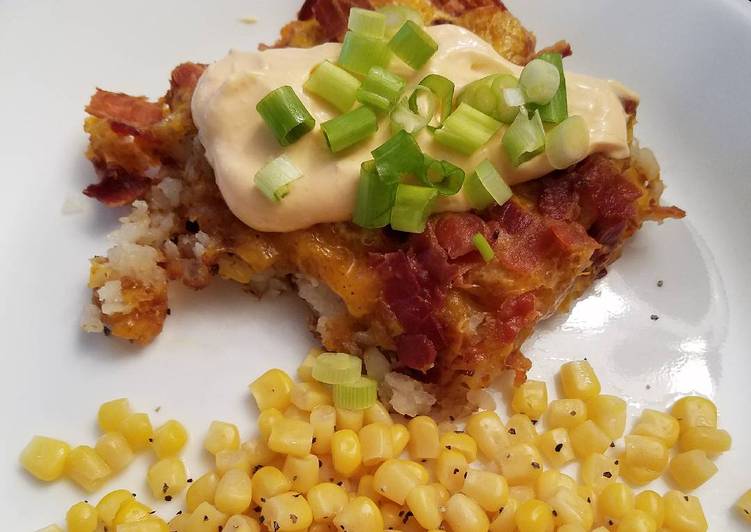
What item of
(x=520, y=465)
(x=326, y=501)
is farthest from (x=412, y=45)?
(x=326, y=501)

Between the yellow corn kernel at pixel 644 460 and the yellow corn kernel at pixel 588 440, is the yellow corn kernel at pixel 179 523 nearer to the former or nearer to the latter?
the yellow corn kernel at pixel 588 440

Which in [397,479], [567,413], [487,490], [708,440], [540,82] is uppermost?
[540,82]

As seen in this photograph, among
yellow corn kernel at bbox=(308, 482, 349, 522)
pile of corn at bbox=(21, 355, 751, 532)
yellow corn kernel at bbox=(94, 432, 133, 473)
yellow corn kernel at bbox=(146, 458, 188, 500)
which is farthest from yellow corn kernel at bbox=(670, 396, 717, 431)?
yellow corn kernel at bbox=(94, 432, 133, 473)

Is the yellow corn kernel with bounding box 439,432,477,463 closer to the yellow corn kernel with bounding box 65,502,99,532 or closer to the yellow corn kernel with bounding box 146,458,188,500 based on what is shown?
the yellow corn kernel with bounding box 146,458,188,500

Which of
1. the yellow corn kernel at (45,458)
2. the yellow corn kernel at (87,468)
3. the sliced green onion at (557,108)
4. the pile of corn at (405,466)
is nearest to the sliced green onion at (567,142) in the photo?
the sliced green onion at (557,108)

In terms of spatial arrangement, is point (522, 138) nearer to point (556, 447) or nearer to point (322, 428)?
point (556, 447)
